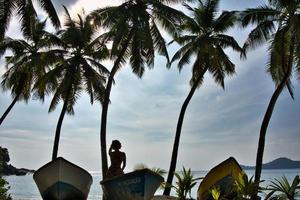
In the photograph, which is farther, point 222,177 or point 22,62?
point 22,62

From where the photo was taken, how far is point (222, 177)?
1550 centimetres

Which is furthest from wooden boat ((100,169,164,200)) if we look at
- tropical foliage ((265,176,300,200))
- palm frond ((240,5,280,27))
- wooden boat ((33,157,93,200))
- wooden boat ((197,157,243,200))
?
palm frond ((240,5,280,27))

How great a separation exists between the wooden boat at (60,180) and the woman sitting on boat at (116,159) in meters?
2.08

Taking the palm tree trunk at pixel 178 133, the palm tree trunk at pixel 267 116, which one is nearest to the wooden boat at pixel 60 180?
the palm tree trunk at pixel 178 133

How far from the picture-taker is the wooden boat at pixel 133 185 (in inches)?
559

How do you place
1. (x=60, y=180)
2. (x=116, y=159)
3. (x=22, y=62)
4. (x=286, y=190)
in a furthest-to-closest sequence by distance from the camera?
(x=22, y=62)
(x=60, y=180)
(x=116, y=159)
(x=286, y=190)

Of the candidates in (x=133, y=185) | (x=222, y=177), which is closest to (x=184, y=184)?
(x=133, y=185)

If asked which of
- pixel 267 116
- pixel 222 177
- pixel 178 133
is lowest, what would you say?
pixel 222 177

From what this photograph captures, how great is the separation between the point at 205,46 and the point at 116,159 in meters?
12.4

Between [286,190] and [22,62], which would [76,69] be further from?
[286,190]

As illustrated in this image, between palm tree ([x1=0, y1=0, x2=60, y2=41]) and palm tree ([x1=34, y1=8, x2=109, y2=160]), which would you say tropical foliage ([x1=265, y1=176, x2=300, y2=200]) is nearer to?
palm tree ([x1=0, y1=0, x2=60, y2=41])

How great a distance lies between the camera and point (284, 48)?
21125 millimetres

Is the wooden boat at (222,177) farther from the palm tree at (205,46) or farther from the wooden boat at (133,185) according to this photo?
the palm tree at (205,46)

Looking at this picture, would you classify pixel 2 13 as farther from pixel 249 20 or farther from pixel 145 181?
pixel 249 20
